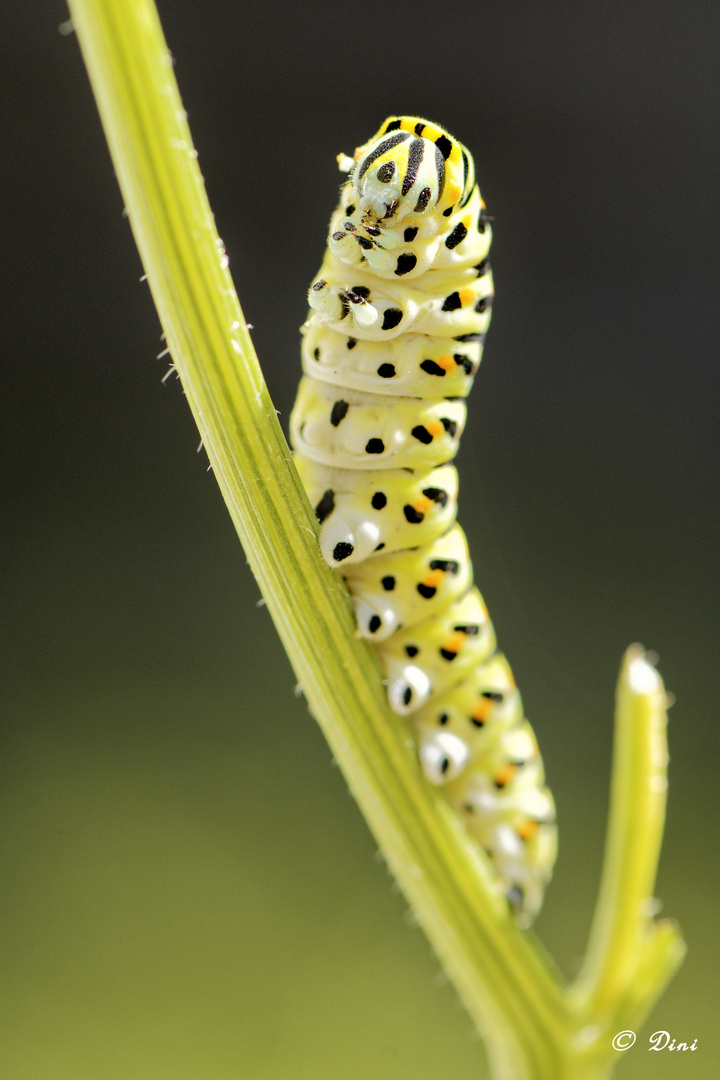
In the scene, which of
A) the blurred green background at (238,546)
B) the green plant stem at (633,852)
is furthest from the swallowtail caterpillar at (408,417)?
the blurred green background at (238,546)

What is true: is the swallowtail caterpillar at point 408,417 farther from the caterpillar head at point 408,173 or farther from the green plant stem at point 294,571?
the green plant stem at point 294,571

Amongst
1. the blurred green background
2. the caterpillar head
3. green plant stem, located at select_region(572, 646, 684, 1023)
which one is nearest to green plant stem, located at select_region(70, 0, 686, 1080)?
green plant stem, located at select_region(572, 646, 684, 1023)

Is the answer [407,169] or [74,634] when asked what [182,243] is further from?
[74,634]

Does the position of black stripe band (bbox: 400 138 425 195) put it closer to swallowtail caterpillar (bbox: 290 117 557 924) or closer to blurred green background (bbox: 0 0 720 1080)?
swallowtail caterpillar (bbox: 290 117 557 924)

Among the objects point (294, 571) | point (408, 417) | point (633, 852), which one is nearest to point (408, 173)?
point (408, 417)

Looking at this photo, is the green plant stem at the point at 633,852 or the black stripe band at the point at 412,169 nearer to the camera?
the green plant stem at the point at 633,852

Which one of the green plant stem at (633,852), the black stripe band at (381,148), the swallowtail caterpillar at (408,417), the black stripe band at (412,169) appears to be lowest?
the green plant stem at (633,852)

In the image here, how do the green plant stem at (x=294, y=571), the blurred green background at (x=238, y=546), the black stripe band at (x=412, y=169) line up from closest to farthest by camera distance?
1. the green plant stem at (x=294, y=571)
2. the black stripe band at (x=412, y=169)
3. the blurred green background at (x=238, y=546)
